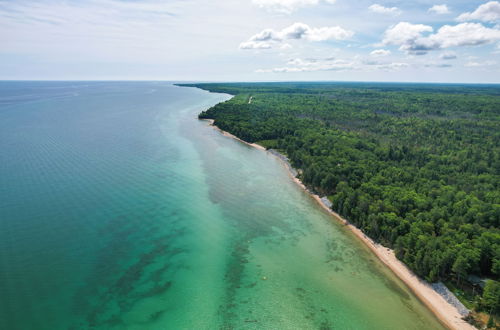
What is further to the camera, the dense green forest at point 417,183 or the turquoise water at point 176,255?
the dense green forest at point 417,183

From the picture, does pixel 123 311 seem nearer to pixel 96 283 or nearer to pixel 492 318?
pixel 96 283

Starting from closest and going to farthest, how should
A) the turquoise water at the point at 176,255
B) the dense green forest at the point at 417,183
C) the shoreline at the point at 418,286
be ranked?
the shoreline at the point at 418,286, the turquoise water at the point at 176,255, the dense green forest at the point at 417,183

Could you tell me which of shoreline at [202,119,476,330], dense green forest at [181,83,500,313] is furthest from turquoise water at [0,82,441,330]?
dense green forest at [181,83,500,313]

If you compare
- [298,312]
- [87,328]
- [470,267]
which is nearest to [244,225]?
[298,312]

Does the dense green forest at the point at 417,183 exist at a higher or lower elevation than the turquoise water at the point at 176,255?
higher

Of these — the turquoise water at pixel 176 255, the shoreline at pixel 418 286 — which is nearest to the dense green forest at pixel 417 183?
the shoreline at pixel 418 286

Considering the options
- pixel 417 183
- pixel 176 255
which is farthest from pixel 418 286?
pixel 176 255

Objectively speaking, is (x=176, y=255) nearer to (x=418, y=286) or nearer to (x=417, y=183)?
(x=418, y=286)

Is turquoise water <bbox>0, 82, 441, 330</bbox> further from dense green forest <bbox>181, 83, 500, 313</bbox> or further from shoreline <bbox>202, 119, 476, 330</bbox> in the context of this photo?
dense green forest <bbox>181, 83, 500, 313</bbox>

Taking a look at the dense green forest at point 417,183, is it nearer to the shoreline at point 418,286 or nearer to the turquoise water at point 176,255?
the shoreline at point 418,286
